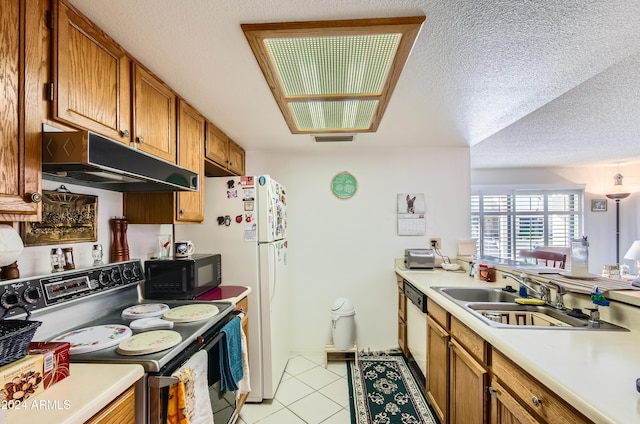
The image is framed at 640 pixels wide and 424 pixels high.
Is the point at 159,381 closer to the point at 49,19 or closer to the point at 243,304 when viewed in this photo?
the point at 243,304

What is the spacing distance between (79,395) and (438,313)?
1787mm

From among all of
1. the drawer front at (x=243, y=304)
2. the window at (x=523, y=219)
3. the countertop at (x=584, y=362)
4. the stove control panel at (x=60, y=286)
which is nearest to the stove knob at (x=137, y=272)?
the stove control panel at (x=60, y=286)

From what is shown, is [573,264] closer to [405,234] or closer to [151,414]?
[405,234]

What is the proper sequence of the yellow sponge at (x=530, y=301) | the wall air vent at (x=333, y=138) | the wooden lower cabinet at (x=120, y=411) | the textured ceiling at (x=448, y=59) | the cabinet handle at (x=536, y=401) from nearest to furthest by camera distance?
the wooden lower cabinet at (x=120, y=411) → the cabinet handle at (x=536, y=401) → the textured ceiling at (x=448, y=59) → the yellow sponge at (x=530, y=301) → the wall air vent at (x=333, y=138)

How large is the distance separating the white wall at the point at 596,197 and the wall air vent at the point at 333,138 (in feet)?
11.4

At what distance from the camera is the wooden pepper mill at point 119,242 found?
1698 mm

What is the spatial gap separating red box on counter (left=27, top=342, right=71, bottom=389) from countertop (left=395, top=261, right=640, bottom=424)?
150cm

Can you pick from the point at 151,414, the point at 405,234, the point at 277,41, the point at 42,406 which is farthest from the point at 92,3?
the point at 405,234

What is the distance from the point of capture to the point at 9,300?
1078 millimetres

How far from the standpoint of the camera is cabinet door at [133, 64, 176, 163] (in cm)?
142

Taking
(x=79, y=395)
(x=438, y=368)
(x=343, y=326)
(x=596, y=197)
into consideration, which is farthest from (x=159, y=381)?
(x=596, y=197)

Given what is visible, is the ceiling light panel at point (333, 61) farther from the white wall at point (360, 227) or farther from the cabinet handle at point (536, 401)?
the cabinet handle at point (536, 401)

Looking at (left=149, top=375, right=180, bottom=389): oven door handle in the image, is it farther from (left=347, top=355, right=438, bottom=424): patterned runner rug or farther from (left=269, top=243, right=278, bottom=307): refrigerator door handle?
(left=347, top=355, right=438, bottom=424): patterned runner rug

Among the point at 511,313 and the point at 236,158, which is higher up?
the point at 236,158
